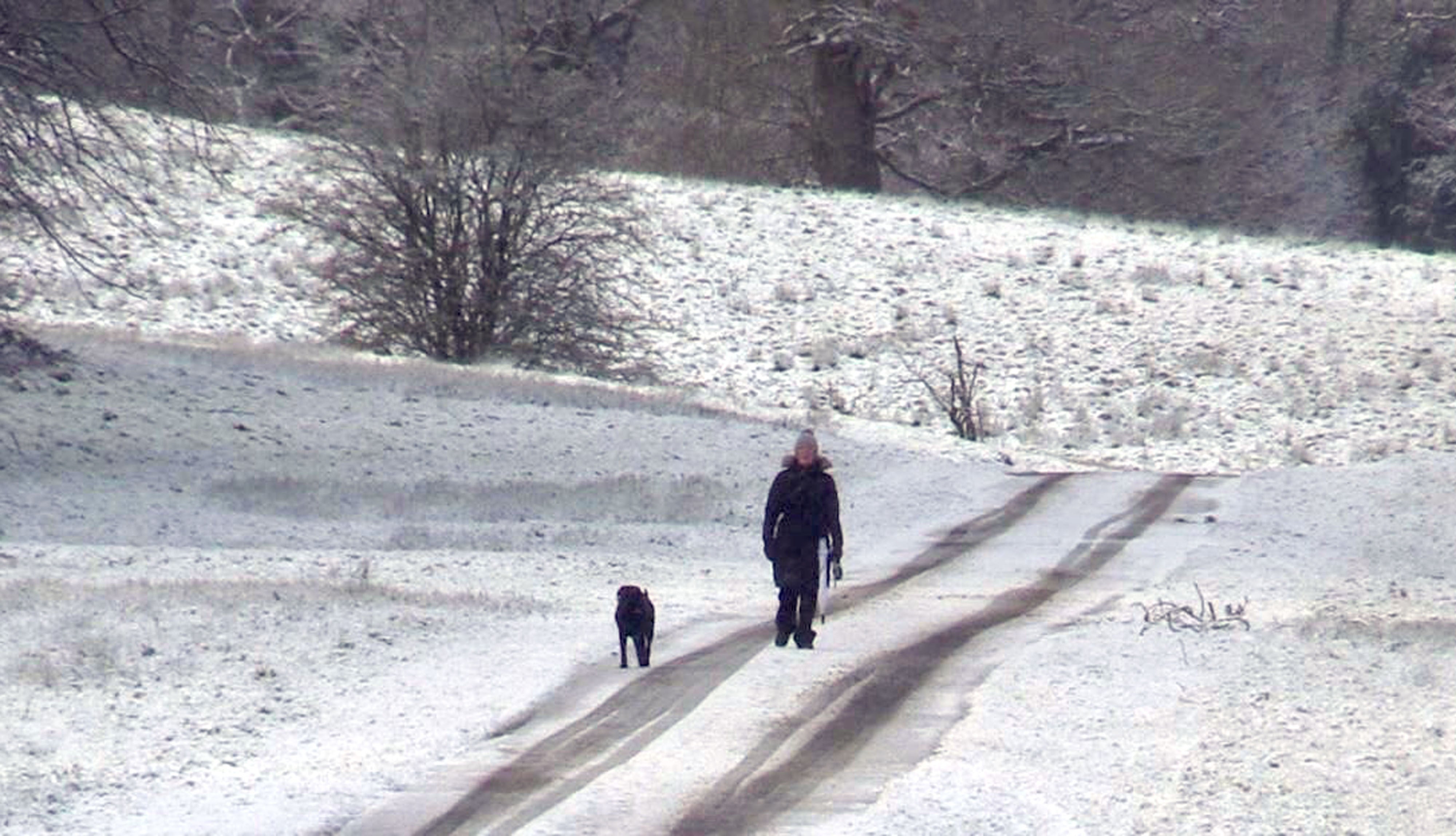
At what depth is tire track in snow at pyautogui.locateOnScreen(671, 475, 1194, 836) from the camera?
8086 millimetres

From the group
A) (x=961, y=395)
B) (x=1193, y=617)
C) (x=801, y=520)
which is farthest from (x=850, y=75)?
(x=801, y=520)

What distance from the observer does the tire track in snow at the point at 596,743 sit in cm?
795

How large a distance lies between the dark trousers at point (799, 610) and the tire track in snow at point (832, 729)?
50 cm

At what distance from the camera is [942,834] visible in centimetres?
780

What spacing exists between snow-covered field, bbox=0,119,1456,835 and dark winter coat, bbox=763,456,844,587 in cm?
65

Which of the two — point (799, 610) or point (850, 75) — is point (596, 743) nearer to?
point (799, 610)

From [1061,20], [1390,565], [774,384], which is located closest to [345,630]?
[1390,565]

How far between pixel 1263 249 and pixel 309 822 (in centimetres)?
3572

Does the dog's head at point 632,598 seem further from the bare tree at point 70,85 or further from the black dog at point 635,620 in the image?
the bare tree at point 70,85

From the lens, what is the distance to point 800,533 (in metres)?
11.8

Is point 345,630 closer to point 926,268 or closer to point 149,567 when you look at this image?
point 149,567

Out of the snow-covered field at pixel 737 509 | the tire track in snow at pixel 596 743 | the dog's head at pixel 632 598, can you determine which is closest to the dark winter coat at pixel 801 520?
the tire track in snow at pixel 596 743

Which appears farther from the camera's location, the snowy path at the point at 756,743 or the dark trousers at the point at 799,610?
the dark trousers at the point at 799,610

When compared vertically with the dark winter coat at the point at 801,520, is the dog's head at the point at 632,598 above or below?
below
